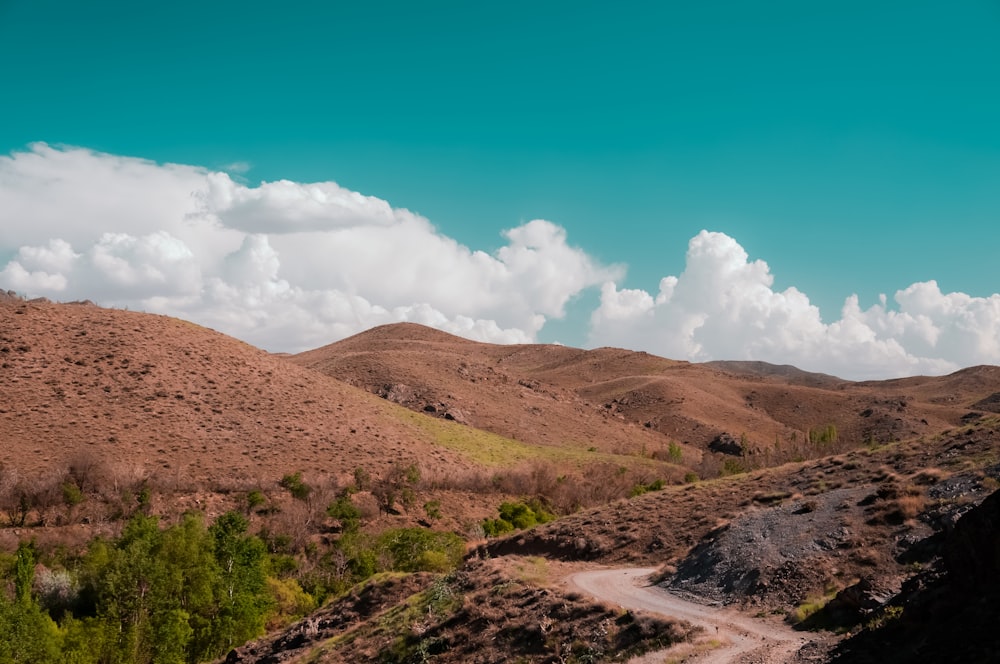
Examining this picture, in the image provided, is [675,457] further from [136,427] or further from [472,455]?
[136,427]

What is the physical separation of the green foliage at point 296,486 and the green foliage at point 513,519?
50.9 ft

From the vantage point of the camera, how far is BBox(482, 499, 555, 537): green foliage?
57125mm

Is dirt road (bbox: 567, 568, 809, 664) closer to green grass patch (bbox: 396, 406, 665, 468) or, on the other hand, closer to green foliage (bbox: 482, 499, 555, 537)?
green foliage (bbox: 482, 499, 555, 537)

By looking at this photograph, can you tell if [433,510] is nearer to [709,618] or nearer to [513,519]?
[513,519]

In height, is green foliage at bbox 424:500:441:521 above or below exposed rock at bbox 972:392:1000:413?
below

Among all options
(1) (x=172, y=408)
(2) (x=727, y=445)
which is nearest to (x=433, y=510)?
(1) (x=172, y=408)

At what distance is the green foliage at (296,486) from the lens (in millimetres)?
60972

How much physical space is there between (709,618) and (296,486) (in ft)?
162

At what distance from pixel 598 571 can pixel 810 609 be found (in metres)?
10.0

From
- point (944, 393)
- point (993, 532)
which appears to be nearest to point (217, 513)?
point (993, 532)

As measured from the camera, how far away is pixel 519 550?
1270 inches

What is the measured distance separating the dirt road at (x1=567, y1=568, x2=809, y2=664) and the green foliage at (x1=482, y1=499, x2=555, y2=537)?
31.7m

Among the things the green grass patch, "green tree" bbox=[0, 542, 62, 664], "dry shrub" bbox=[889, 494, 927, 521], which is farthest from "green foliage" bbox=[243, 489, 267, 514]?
"dry shrub" bbox=[889, 494, 927, 521]

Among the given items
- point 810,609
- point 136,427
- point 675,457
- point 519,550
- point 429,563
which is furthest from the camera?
point 675,457
